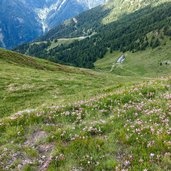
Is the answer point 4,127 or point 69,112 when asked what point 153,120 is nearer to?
point 69,112

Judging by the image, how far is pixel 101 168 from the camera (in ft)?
36.1

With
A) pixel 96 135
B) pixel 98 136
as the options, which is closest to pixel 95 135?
pixel 96 135

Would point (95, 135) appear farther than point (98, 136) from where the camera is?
Yes

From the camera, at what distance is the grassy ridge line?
1132cm

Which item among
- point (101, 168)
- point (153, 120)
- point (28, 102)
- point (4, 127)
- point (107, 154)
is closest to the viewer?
point (101, 168)

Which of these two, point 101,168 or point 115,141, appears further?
point 115,141

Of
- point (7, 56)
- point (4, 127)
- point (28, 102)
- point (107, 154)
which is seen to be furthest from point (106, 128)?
point (7, 56)

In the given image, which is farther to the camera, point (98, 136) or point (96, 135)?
point (96, 135)

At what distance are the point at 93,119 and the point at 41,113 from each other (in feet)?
10.9

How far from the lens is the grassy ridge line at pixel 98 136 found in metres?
11.3

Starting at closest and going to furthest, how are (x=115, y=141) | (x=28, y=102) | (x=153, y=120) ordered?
(x=115, y=141) → (x=153, y=120) → (x=28, y=102)

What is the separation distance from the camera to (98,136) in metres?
13.3

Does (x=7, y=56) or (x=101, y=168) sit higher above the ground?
(x=7, y=56)

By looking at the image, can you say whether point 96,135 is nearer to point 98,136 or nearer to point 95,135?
point 95,135
